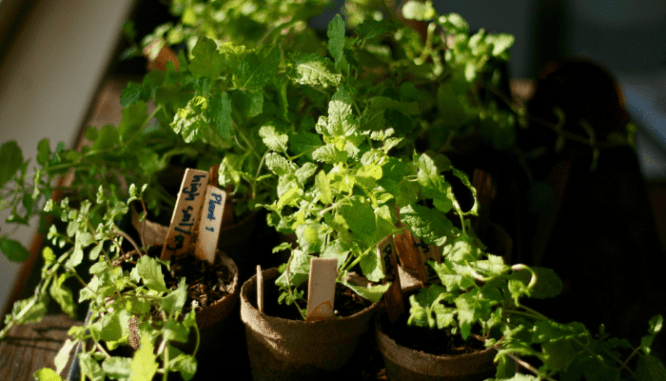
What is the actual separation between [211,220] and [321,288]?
0.29m

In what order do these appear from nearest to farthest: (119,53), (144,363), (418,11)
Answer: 1. (144,363)
2. (418,11)
3. (119,53)

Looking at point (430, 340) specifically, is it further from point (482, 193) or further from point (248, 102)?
point (248, 102)

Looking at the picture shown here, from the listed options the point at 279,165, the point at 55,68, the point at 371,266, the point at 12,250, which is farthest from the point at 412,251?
the point at 55,68

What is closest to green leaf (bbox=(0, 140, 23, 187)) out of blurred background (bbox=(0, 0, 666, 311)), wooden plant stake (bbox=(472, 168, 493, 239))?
blurred background (bbox=(0, 0, 666, 311))

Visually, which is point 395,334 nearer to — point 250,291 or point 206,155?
point 250,291

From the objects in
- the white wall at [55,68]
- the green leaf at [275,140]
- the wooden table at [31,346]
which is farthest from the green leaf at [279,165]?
the white wall at [55,68]

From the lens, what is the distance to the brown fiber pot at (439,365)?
708mm

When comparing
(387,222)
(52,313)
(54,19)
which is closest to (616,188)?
(387,222)

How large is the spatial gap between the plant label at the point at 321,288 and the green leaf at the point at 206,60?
0.38 m

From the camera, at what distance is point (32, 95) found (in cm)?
165

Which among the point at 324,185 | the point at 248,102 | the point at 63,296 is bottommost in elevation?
the point at 63,296

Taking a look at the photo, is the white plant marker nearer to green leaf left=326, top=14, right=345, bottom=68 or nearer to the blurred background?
green leaf left=326, top=14, right=345, bottom=68

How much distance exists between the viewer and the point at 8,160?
0.95 m

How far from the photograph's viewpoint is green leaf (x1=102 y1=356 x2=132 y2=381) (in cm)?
61
